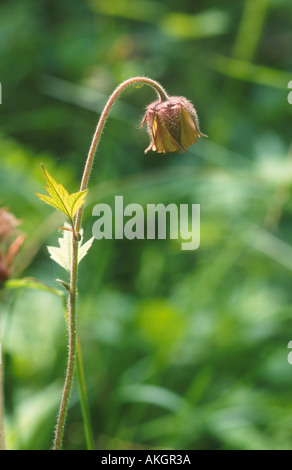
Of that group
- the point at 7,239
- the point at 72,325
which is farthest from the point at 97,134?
the point at 7,239

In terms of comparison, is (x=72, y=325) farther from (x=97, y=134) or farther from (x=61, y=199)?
(x=97, y=134)

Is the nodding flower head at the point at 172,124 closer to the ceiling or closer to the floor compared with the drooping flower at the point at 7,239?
closer to the ceiling

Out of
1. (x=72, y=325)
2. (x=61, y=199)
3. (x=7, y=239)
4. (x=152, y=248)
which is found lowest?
(x=72, y=325)

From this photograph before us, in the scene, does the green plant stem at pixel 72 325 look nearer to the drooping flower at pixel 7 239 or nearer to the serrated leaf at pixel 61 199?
the serrated leaf at pixel 61 199

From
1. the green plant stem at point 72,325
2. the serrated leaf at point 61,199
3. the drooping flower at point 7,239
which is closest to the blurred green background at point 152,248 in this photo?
the drooping flower at point 7,239

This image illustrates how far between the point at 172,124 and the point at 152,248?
59.1 inches

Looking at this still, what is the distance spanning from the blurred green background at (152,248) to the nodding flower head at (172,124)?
0.56 m

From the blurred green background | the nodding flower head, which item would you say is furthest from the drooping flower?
the nodding flower head

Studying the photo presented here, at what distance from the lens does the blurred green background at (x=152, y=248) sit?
6.07 ft

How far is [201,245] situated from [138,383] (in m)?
0.80

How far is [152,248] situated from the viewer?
255 cm

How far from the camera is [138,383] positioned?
1.91 metres
